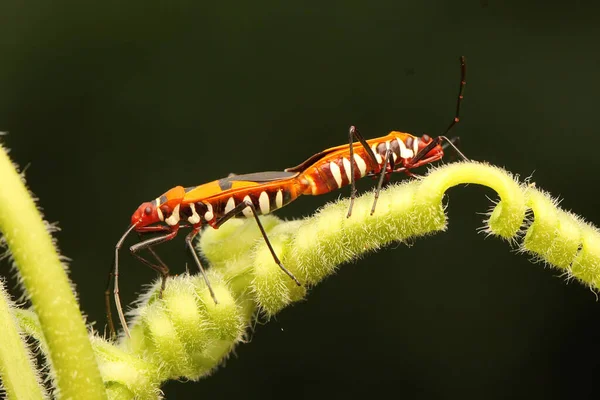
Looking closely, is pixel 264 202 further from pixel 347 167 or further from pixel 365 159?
pixel 365 159

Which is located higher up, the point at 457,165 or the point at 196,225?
the point at 457,165

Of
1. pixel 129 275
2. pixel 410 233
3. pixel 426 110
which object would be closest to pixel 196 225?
pixel 410 233

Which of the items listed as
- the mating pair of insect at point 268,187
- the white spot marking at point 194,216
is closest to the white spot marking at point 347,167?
the mating pair of insect at point 268,187

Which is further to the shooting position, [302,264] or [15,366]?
[302,264]

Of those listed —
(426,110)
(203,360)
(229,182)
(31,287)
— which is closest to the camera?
(31,287)

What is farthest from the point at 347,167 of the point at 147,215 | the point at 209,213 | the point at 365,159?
the point at 147,215

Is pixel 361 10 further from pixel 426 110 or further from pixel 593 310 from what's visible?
pixel 593 310

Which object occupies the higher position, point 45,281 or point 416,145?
point 45,281
